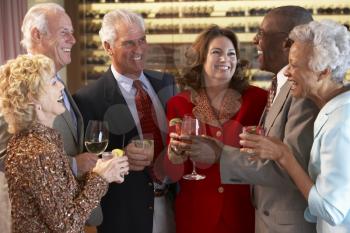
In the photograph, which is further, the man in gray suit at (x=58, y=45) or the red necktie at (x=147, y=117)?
the red necktie at (x=147, y=117)

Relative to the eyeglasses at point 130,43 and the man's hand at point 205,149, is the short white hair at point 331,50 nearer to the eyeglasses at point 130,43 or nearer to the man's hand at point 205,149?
the man's hand at point 205,149

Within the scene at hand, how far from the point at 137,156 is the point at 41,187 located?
76cm

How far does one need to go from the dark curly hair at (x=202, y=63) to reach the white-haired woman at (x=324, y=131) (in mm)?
557

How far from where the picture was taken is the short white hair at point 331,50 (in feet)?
6.44

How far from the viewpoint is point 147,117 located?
2.80m

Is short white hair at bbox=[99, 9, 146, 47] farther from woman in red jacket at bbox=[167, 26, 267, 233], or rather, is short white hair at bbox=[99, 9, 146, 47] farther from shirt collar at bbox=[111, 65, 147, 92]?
woman in red jacket at bbox=[167, 26, 267, 233]

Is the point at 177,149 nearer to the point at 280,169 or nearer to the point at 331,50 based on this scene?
the point at 280,169

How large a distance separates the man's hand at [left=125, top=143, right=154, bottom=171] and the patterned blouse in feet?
1.87

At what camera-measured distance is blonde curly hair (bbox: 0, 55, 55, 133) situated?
1.83 metres

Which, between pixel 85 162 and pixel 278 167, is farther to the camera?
pixel 85 162

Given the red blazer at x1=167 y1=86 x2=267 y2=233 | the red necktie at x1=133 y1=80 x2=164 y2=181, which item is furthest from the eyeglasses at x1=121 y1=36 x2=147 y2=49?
the red blazer at x1=167 y1=86 x2=267 y2=233

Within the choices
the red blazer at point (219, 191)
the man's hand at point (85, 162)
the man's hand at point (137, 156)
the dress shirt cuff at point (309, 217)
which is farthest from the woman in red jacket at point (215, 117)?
the dress shirt cuff at point (309, 217)

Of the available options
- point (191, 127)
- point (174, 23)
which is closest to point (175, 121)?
point (191, 127)

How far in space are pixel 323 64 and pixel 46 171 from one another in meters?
1.08
